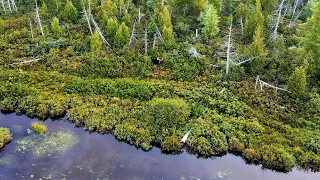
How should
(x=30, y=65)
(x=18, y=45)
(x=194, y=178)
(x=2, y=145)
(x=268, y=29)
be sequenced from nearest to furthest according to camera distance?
(x=194, y=178) → (x=2, y=145) → (x=30, y=65) → (x=18, y=45) → (x=268, y=29)

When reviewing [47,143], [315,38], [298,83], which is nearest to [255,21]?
[315,38]

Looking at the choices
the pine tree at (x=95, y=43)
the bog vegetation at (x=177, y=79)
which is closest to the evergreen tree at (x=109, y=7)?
the bog vegetation at (x=177, y=79)

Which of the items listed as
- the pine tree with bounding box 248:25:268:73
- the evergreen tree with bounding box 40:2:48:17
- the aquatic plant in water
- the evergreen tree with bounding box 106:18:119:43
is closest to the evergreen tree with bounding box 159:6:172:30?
the evergreen tree with bounding box 106:18:119:43

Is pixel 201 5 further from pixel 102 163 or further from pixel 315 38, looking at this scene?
pixel 102 163

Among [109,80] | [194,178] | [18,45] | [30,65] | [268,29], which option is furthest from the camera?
[268,29]

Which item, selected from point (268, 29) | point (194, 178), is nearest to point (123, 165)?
point (194, 178)

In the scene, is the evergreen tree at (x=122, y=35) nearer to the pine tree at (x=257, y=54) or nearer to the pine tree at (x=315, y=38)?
the pine tree at (x=257, y=54)

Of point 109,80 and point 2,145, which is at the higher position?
point 109,80

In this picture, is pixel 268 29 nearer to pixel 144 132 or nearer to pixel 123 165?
pixel 144 132
